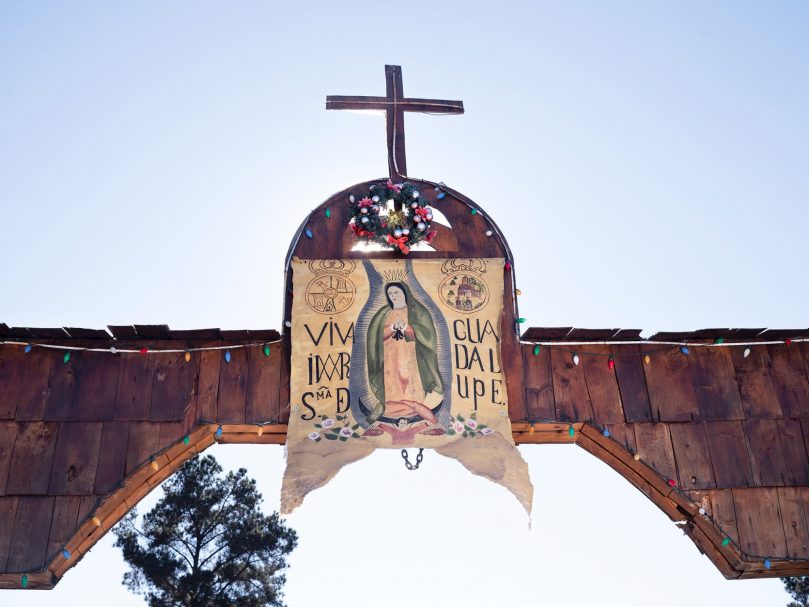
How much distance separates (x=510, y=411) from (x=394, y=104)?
3139 mm

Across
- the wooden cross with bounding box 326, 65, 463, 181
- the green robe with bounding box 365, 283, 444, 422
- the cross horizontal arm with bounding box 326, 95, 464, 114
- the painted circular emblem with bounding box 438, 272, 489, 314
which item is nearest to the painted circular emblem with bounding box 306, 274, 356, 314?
the green robe with bounding box 365, 283, 444, 422

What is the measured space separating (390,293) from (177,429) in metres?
2.12

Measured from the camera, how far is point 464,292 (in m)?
7.62

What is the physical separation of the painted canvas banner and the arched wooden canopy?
0.16 metres

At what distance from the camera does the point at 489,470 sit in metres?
6.95

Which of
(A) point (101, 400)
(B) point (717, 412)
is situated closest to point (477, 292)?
(B) point (717, 412)

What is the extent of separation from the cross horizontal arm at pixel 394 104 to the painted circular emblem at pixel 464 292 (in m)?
1.75

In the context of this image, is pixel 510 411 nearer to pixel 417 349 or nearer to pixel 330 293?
pixel 417 349

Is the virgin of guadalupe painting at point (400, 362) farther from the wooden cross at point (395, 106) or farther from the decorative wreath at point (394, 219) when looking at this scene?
the wooden cross at point (395, 106)

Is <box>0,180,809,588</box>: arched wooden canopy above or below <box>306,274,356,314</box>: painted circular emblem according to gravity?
below

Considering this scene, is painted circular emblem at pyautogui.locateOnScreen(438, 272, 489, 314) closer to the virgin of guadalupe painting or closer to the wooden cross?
the virgin of guadalupe painting

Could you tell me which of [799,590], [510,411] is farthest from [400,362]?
[799,590]

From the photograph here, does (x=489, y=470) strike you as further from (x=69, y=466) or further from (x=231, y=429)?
(x=69, y=466)

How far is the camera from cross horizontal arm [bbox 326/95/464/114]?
26.8ft
